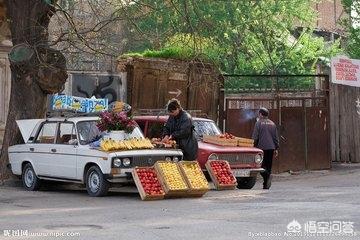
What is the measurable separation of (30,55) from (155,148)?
Result: 4214 mm

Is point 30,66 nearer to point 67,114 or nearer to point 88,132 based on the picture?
point 67,114

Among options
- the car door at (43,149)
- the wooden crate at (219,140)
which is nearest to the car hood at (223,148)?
the wooden crate at (219,140)

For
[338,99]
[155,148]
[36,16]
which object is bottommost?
[155,148]

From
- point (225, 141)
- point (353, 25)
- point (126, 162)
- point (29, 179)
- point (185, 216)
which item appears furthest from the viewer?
point (353, 25)

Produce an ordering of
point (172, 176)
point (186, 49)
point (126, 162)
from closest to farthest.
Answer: point (172, 176)
point (126, 162)
point (186, 49)

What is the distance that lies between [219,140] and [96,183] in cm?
328

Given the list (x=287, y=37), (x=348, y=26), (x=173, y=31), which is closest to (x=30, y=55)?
(x=173, y=31)

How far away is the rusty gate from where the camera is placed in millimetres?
20406

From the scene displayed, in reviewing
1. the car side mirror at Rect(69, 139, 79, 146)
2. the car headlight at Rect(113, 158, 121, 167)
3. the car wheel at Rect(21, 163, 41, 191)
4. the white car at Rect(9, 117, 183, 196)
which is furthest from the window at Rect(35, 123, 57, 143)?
the car headlight at Rect(113, 158, 121, 167)

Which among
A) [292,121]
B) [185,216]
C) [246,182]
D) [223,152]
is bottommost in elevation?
[185,216]

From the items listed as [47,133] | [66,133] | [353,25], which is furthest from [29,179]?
[353,25]

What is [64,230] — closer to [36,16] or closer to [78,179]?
[78,179]

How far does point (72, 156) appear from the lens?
14.2 m

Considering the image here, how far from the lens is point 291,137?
832 inches
